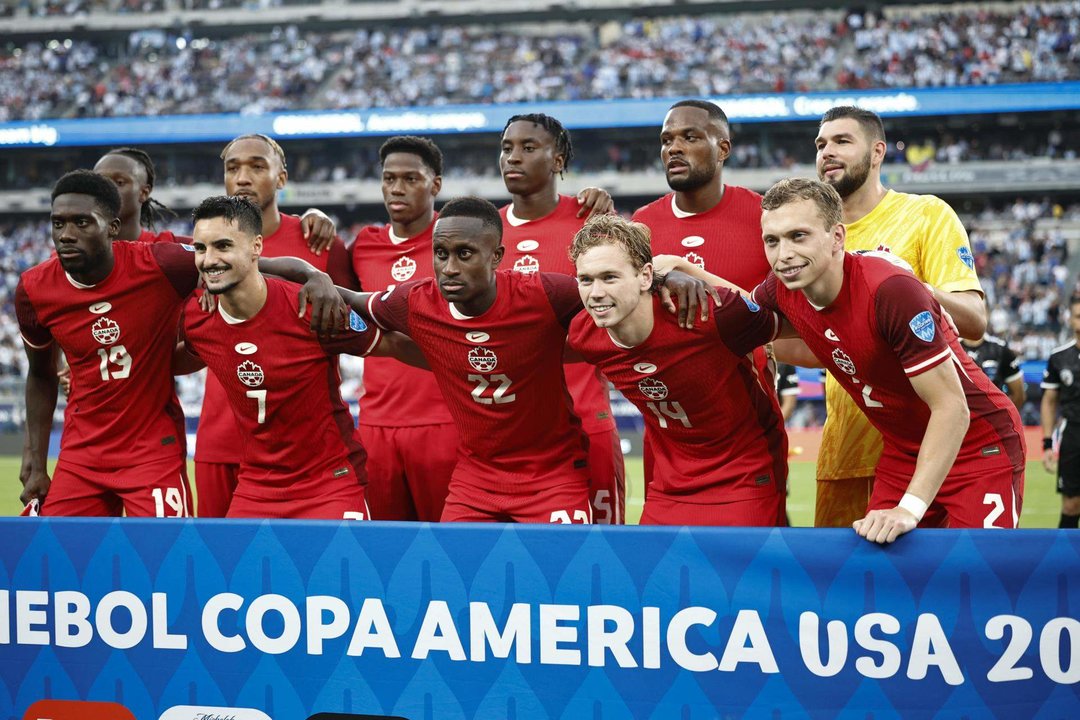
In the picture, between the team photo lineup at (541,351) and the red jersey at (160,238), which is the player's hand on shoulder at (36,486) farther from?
the red jersey at (160,238)

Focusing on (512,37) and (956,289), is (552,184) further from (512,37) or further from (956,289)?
(512,37)

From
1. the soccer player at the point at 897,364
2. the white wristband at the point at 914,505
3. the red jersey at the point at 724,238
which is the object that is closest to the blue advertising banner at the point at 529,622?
the white wristband at the point at 914,505

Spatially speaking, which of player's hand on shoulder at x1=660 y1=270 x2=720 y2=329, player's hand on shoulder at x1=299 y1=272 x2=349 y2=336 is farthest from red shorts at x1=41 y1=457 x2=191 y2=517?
player's hand on shoulder at x1=660 y1=270 x2=720 y2=329

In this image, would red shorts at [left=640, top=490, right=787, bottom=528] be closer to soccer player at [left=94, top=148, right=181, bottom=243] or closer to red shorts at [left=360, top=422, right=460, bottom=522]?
red shorts at [left=360, top=422, right=460, bottom=522]

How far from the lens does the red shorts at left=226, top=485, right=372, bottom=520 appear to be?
15.2ft

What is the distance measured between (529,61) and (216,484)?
33.7 metres

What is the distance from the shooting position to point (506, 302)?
4508 mm

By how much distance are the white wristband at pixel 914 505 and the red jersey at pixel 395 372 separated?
2.54m

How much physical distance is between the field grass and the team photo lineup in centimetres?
632

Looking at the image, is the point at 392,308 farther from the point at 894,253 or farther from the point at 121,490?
the point at 894,253

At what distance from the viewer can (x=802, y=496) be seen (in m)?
14.5

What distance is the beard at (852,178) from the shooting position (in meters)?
4.76

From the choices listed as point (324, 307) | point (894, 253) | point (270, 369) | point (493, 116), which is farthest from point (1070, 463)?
point (493, 116)

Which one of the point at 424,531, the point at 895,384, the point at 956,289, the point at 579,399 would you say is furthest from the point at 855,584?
the point at 579,399
